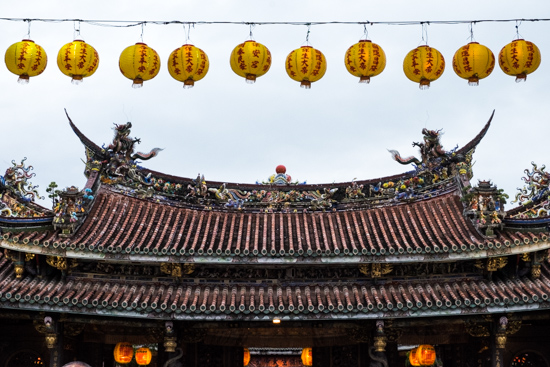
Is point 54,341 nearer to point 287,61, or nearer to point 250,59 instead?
point 250,59

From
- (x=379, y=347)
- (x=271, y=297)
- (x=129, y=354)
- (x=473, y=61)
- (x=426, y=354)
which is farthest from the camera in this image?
(x=129, y=354)

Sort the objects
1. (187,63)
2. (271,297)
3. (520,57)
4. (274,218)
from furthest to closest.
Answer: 1. (274,218)
2. (271,297)
3. (187,63)
4. (520,57)

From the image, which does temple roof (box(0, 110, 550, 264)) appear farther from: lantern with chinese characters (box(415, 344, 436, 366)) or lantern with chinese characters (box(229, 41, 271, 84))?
lantern with chinese characters (box(229, 41, 271, 84))

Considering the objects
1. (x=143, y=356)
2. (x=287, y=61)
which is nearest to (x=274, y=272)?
(x=143, y=356)

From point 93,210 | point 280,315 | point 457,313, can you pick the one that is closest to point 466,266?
point 457,313

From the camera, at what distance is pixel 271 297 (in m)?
17.7

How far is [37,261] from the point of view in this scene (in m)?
17.8

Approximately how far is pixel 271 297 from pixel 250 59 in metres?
4.89

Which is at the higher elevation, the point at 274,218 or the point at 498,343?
the point at 274,218

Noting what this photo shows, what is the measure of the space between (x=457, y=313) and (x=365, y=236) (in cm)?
303

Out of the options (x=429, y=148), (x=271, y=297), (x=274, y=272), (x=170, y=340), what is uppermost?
(x=429, y=148)

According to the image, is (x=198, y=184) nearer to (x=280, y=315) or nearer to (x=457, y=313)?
(x=280, y=315)

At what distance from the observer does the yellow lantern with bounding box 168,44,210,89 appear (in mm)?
16578

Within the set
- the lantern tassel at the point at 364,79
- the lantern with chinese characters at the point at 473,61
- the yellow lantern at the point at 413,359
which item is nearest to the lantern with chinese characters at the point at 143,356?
the yellow lantern at the point at 413,359
